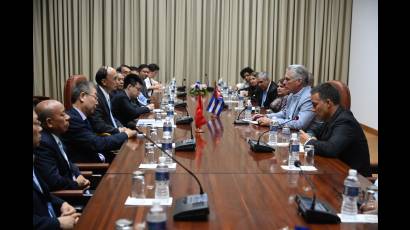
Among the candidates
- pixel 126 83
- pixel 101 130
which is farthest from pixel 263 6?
pixel 101 130

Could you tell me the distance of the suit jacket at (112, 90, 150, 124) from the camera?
4.79m

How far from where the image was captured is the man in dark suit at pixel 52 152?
2436mm

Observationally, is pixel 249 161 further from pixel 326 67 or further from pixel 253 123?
pixel 326 67

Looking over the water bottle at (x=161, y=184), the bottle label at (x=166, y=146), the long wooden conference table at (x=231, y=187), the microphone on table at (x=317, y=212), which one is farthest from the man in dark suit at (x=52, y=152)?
the microphone on table at (x=317, y=212)

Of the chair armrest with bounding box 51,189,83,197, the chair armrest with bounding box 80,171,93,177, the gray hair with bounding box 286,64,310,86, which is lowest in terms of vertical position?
the chair armrest with bounding box 80,171,93,177

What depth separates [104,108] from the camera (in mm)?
4168

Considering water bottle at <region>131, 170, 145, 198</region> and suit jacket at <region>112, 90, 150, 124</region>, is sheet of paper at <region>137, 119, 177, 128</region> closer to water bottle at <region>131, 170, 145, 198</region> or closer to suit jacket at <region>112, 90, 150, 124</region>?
suit jacket at <region>112, 90, 150, 124</region>

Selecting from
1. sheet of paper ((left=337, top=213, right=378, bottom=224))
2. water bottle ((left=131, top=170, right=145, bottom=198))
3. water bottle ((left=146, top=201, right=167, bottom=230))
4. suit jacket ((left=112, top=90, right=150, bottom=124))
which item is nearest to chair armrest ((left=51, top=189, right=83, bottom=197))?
water bottle ((left=131, top=170, right=145, bottom=198))

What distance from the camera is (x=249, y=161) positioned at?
2.62 meters

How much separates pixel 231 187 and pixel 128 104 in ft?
9.62

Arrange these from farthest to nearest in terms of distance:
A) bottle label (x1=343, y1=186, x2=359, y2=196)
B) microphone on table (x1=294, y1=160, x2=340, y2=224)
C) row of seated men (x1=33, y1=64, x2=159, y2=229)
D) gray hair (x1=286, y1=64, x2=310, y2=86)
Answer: gray hair (x1=286, y1=64, x2=310, y2=86) → row of seated men (x1=33, y1=64, x2=159, y2=229) → bottle label (x1=343, y1=186, x2=359, y2=196) → microphone on table (x1=294, y1=160, x2=340, y2=224)

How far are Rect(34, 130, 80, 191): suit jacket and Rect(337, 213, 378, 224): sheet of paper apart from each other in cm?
149

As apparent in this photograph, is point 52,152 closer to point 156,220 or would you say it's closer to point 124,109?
point 156,220
